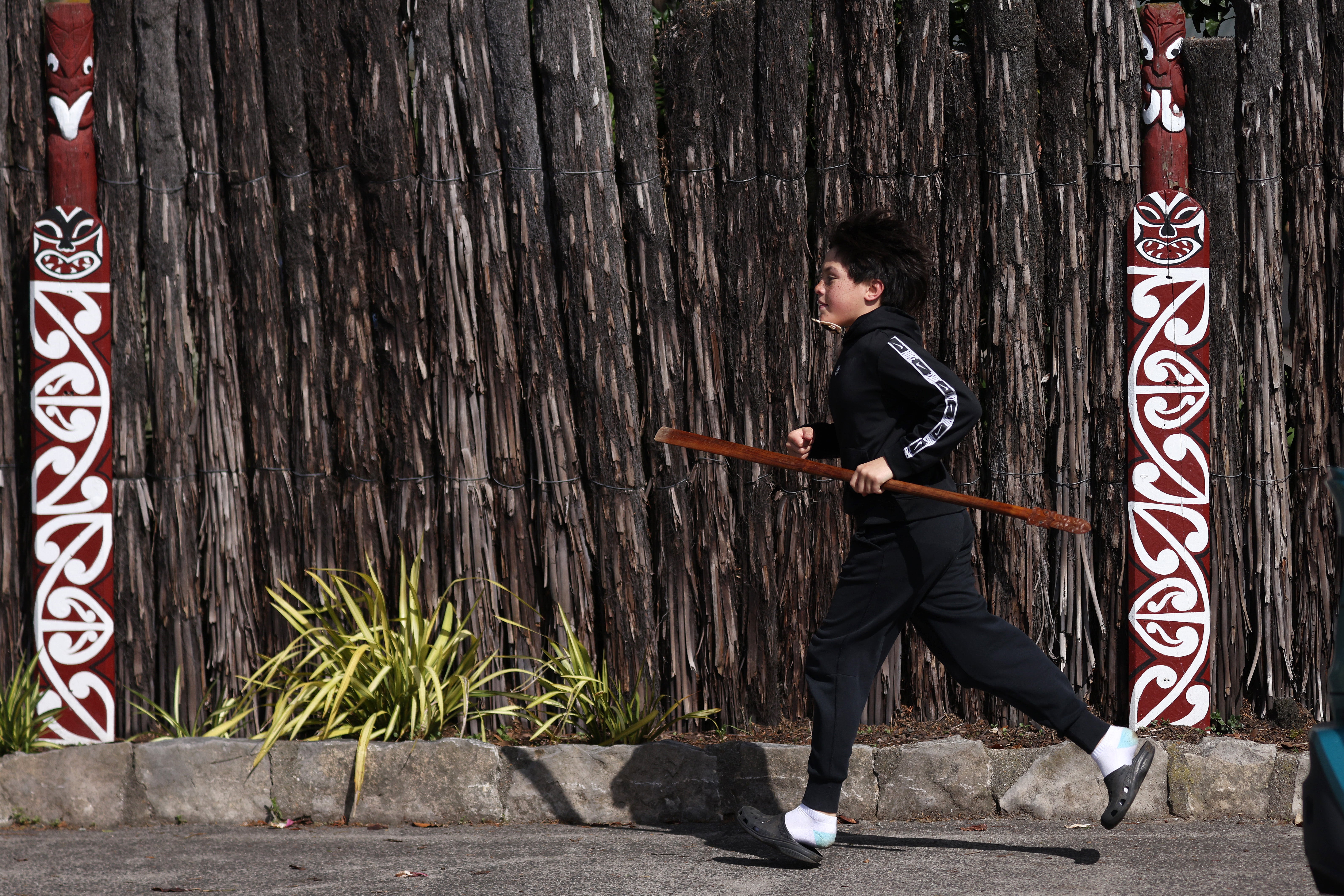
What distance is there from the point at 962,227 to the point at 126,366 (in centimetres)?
300

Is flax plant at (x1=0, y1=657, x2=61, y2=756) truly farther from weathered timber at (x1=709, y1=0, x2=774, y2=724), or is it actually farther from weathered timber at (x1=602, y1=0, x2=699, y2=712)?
weathered timber at (x1=709, y1=0, x2=774, y2=724)

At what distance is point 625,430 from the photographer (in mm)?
4184

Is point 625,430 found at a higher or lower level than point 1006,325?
lower

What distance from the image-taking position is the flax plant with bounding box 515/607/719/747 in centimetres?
399

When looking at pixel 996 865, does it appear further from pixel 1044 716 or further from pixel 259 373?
pixel 259 373

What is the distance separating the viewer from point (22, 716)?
400cm

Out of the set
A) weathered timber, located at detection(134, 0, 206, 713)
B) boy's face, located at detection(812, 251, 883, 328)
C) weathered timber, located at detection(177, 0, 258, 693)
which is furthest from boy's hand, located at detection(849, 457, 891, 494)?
weathered timber, located at detection(134, 0, 206, 713)

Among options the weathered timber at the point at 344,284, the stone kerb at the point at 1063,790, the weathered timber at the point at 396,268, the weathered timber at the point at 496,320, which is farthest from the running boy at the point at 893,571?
the weathered timber at the point at 344,284

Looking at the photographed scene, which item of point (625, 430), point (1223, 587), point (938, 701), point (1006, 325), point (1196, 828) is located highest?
point (1006, 325)

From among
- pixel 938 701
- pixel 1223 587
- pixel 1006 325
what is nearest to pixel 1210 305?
pixel 1006 325

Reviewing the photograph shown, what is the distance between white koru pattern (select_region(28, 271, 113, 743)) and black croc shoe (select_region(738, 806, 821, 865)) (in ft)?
7.87

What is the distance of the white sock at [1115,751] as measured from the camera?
10.6 ft

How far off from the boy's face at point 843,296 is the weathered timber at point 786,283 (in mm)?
648

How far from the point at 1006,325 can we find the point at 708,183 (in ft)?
3.75
